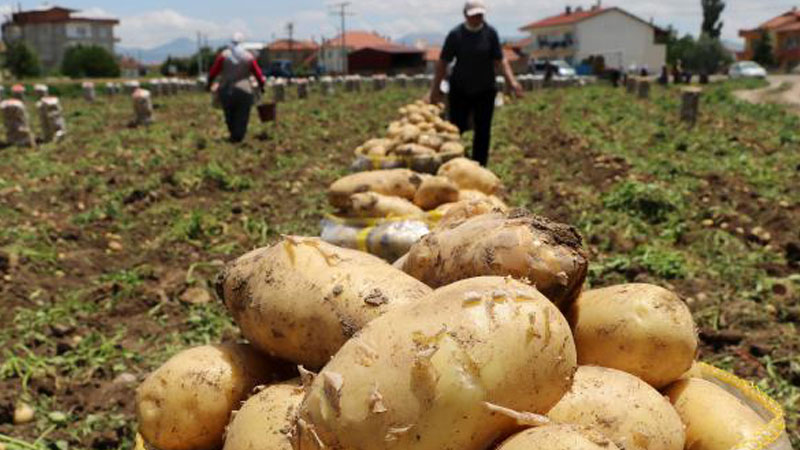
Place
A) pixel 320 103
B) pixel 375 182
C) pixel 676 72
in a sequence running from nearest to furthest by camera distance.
A: pixel 375 182 → pixel 320 103 → pixel 676 72

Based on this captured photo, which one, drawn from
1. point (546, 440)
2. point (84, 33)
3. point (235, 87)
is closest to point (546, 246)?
point (546, 440)

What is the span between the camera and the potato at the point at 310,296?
76.0 inches

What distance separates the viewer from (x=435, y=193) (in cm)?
432

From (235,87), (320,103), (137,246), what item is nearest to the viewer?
(137,246)

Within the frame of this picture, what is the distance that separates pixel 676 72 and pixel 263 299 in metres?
43.0

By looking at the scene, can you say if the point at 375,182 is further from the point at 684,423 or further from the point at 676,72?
the point at 676,72

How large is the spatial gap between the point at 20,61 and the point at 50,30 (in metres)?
48.4

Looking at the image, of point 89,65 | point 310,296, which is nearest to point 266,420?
point 310,296

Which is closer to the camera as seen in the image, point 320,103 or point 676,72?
point 320,103

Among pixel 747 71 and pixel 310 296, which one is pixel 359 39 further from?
pixel 310 296

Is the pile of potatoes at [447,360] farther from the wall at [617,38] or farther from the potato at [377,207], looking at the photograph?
the wall at [617,38]

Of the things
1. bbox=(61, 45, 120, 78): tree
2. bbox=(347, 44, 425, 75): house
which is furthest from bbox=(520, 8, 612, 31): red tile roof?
bbox=(61, 45, 120, 78): tree

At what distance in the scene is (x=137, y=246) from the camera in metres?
6.81

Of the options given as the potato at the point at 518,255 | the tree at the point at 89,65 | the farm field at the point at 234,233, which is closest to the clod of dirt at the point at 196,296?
the farm field at the point at 234,233
